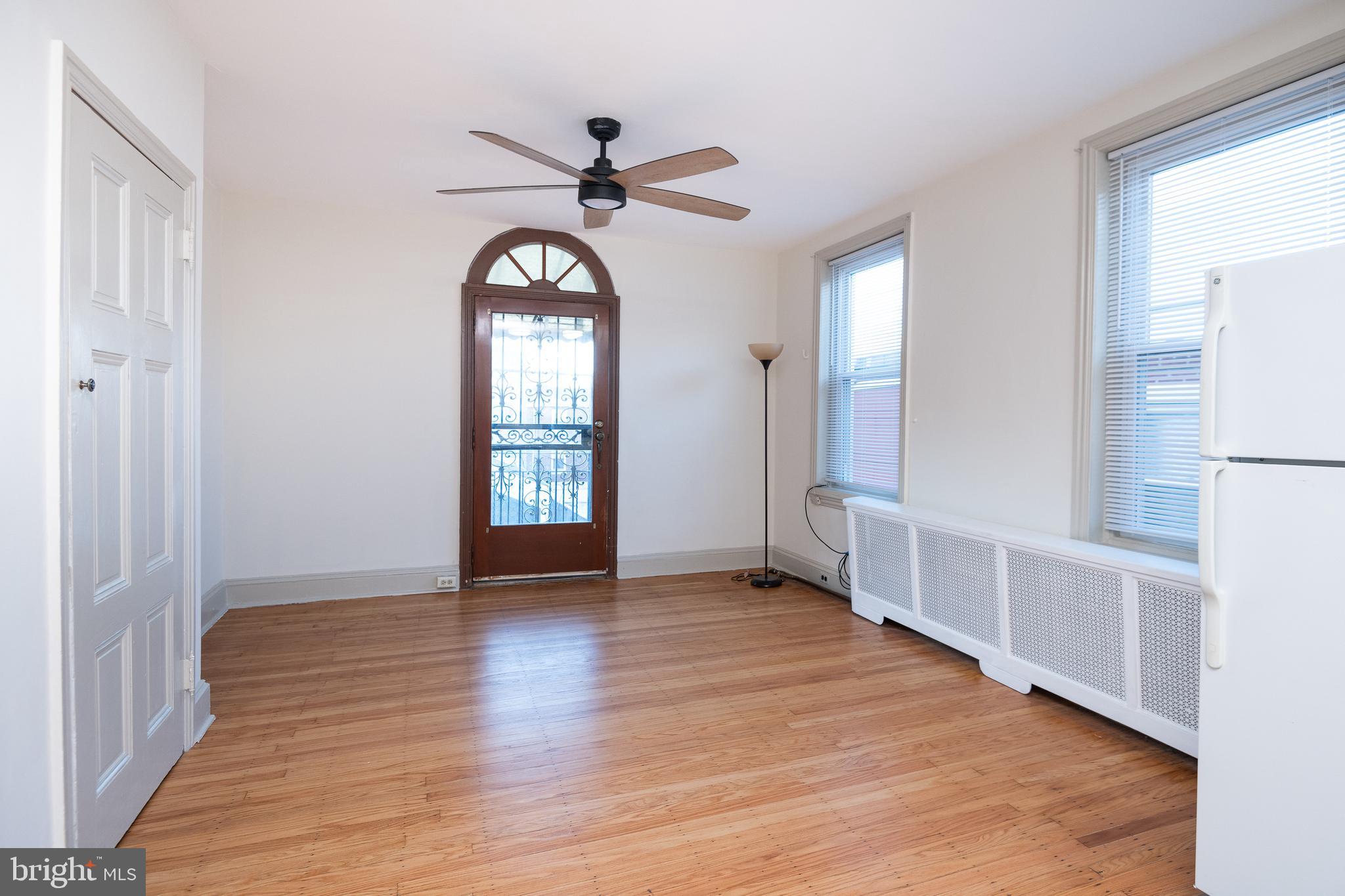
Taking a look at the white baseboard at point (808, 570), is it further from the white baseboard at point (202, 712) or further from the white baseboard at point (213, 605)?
the white baseboard at point (213, 605)

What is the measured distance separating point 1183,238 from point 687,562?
388 cm

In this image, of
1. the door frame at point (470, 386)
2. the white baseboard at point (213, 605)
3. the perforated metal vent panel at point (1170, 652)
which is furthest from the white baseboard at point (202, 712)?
the perforated metal vent panel at point (1170, 652)

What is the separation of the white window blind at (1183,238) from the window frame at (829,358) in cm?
128


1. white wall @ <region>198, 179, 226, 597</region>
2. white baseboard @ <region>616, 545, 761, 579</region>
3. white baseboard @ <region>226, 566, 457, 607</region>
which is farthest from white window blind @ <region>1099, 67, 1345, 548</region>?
white wall @ <region>198, 179, 226, 597</region>

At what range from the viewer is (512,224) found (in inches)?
196

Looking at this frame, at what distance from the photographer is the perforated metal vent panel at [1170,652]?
7.91 feet

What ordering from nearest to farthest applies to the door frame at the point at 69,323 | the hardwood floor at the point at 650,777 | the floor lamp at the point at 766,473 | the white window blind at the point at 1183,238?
the door frame at the point at 69,323
the hardwood floor at the point at 650,777
the white window blind at the point at 1183,238
the floor lamp at the point at 766,473

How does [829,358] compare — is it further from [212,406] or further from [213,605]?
[213,605]

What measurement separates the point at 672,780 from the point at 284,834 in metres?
1.20

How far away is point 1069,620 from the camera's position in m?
2.88

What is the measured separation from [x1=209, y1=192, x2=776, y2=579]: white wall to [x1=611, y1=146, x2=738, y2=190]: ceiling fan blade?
2.22 meters

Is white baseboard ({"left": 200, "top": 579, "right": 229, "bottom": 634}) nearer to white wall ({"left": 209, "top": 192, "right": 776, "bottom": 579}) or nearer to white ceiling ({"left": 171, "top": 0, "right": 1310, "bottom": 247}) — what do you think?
white wall ({"left": 209, "top": 192, "right": 776, "bottom": 579})

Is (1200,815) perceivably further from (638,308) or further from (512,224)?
(512,224)

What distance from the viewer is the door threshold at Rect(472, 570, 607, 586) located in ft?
16.6
